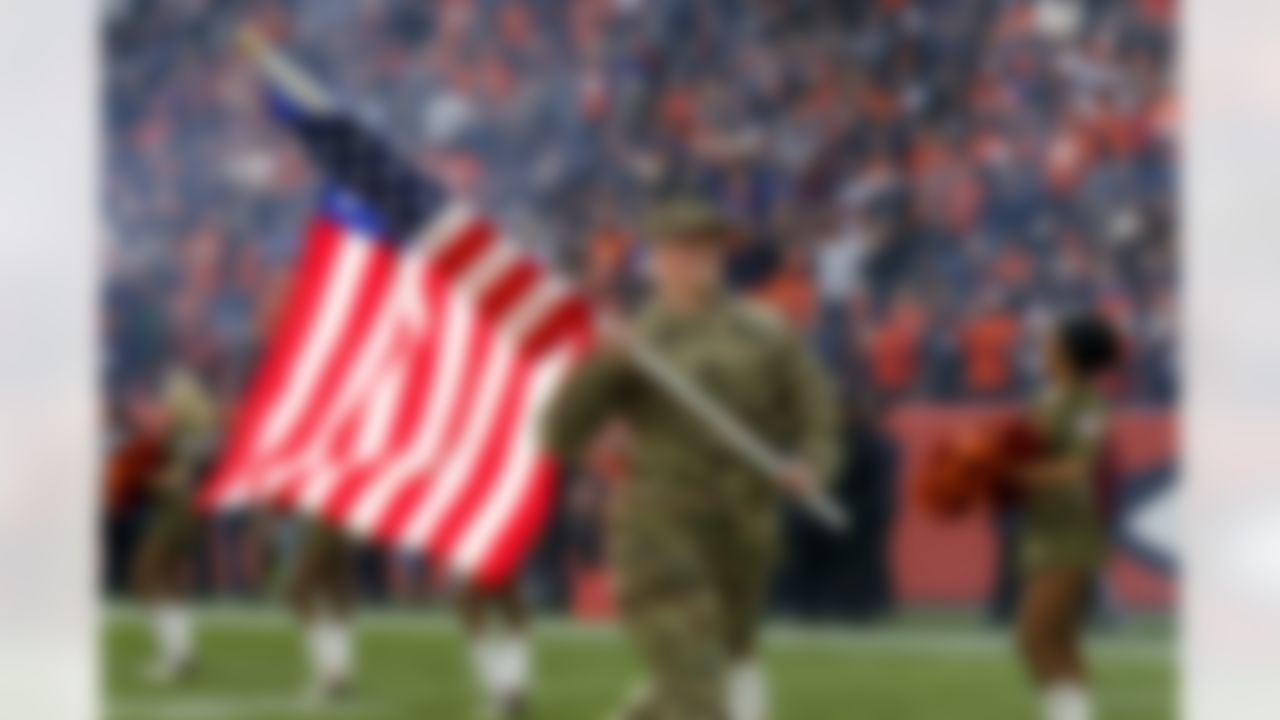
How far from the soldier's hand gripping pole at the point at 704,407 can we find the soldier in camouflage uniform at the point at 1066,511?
0.30m

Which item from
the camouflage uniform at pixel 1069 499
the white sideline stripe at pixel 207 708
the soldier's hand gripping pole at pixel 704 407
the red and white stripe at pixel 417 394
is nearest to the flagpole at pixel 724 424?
the soldier's hand gripping pole at pixel 704 407

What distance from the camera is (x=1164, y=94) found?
5.43 m

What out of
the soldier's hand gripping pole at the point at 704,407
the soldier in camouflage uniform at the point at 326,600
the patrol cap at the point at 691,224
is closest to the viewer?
the soldier's hand gripping pole at the point at 704,407

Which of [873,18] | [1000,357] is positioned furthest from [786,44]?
[1000,357]

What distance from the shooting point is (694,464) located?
5.42 meters

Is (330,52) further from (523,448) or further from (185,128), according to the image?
(523,448)

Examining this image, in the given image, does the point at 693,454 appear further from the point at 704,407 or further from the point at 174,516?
the point at 174,516

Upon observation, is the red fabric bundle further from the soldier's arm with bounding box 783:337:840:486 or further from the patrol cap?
the patrol cap

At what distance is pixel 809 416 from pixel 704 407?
15cm

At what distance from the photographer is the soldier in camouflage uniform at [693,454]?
5.42 meters

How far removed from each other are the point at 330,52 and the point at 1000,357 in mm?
990

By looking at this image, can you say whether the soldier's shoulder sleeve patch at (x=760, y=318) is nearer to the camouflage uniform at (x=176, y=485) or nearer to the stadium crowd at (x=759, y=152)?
the stadium crowd at (x=759, y=152)

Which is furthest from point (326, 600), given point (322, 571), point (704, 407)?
point (704, 407)

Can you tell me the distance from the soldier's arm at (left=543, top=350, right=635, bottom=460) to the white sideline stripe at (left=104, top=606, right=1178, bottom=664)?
28 centimetres
